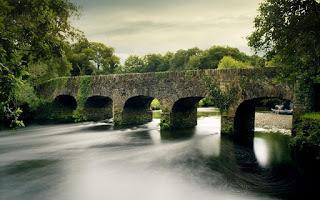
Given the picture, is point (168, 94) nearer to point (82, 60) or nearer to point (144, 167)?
point (144, 167)

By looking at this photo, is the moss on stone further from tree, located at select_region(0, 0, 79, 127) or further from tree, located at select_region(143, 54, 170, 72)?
tree, located at select_region(143, 54, 170, 72)

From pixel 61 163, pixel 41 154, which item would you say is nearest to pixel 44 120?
pixel 41 154

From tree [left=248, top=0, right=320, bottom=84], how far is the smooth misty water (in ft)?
14.7

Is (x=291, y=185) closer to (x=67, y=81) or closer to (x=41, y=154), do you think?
(x=41, y=154)

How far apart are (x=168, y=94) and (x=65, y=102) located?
16.8m

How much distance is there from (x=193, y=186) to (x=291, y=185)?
3.63m

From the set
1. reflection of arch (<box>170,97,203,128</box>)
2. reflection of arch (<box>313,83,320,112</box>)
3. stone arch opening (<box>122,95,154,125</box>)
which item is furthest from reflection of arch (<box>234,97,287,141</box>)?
stone arch opening (<box>122,95,154,125</box>)

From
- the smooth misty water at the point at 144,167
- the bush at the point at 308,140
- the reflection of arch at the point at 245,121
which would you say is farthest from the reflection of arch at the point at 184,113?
the bush at the point at 308,140

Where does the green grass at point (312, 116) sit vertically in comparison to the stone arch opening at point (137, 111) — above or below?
above

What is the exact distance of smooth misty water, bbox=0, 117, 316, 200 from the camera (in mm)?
11680

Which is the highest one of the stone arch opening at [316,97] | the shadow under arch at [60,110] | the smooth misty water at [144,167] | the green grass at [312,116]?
the stone arch opening at [316,97]

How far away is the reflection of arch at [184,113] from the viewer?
975 inches

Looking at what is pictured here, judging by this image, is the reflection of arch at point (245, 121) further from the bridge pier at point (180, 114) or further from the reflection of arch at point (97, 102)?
the reflection of arch at point (97, 102)

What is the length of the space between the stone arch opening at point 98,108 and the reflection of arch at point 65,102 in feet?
12.3
